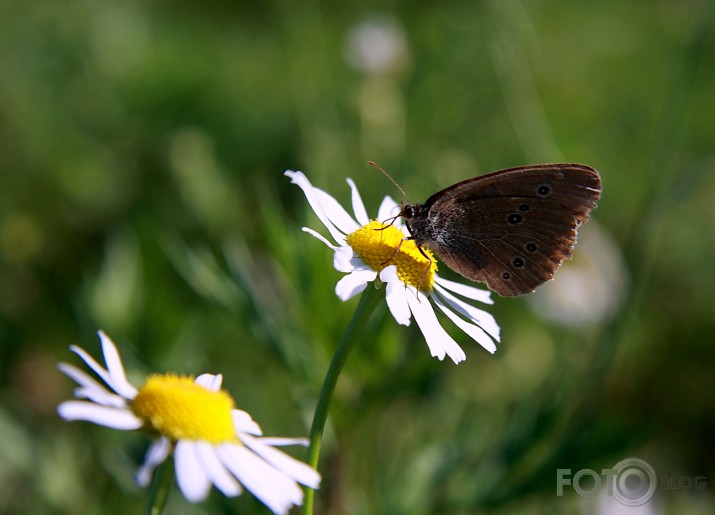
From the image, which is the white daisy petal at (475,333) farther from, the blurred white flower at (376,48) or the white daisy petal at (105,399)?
the blurred white flower at (376,48)


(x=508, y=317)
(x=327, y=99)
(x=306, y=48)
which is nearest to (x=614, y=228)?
(x=508, y=317)

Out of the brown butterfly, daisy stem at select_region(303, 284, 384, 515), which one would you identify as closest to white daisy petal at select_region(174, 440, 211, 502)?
daisy stem at select_region(303, 284, 384, 515)

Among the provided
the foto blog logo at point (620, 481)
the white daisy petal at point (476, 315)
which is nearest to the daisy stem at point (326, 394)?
the white daisy petal at point (476, 315)

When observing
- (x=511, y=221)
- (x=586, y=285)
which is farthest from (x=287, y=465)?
(x=586, y=285)

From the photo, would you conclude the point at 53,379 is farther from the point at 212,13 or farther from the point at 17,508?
the point at 212,13

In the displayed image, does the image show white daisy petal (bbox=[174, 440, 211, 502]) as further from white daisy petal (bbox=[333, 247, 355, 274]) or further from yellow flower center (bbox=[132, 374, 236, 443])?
white daisy petal (bbox=[333, 247, 355, 274])

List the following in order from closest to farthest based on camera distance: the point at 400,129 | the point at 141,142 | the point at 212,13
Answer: the point at 400,129, the point at 141,142, the point at 212,13

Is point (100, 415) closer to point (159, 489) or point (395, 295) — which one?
point (159, 489)
